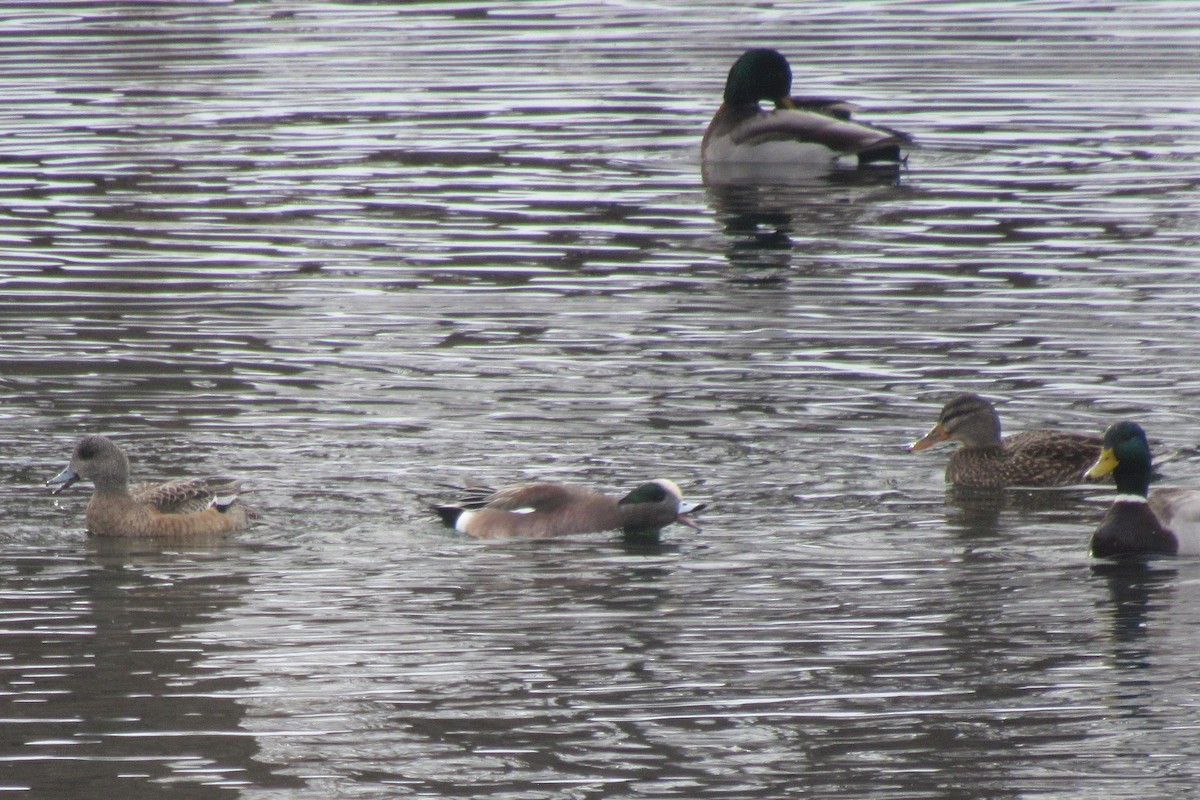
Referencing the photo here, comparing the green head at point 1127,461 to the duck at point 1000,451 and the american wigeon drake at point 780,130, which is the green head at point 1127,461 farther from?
the american wigeon drake at point 780,130

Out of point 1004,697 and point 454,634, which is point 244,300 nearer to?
point 454,634

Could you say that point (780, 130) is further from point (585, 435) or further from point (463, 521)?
point (463, 521)

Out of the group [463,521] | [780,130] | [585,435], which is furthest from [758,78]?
[463,521]

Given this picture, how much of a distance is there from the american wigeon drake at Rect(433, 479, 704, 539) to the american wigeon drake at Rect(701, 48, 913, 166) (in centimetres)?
1305

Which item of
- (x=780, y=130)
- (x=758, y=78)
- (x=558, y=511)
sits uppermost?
(x=758, y=78)

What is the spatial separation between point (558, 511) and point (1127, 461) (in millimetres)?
2960

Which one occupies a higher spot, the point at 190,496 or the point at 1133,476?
the point at 190,496

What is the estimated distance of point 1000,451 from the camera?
12703mm

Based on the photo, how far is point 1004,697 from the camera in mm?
8914

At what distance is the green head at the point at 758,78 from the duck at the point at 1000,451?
43.5 feet

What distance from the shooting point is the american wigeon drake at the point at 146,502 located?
1150 centimetres

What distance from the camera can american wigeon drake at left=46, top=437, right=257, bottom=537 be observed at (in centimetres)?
1150

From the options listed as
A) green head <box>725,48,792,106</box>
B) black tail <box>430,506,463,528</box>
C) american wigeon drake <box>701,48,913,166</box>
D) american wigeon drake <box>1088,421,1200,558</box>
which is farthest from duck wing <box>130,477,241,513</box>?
green head <box>725,48,792,106</box>

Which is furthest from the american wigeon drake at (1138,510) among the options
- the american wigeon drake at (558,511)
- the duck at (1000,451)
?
the american wigeon drake at (558,511)
